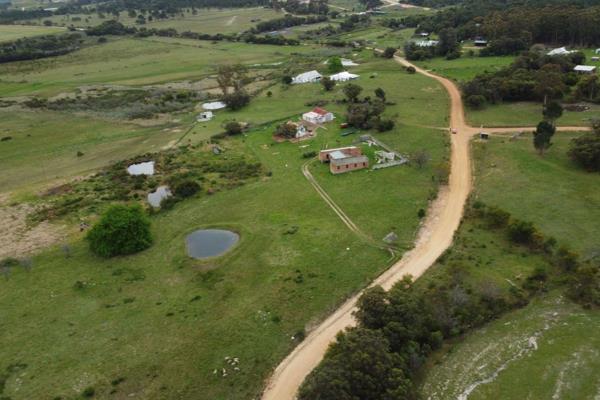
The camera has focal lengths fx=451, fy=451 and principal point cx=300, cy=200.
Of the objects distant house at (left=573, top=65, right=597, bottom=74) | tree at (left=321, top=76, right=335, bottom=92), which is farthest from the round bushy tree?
distant house at (left=573, top=65, right=597, bottom=74)

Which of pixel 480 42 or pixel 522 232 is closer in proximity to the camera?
pixel 522 232

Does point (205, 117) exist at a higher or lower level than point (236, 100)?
lower

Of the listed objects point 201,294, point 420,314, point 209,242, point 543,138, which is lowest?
point 201,294

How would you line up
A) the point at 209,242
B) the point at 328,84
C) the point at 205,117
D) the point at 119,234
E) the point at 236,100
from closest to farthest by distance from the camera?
the point at 119,234
the point at 209,242
the point at 205,117
the point at 236,100
the point at 328,84

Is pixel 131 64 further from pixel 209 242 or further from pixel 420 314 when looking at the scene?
pixel 420 314

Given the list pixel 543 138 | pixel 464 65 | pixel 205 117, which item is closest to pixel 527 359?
pixel 543 138

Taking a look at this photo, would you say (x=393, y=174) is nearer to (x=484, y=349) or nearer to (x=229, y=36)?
(x=484, y=349)
